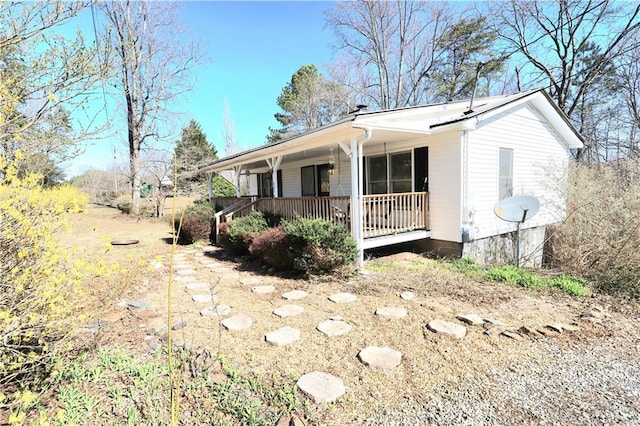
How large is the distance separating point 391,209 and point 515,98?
4.67 metres

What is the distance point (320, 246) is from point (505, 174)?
6172 mm

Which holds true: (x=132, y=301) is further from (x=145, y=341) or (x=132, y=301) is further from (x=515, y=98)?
(x=515, y=98)

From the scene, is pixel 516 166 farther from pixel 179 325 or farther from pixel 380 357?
pixel 179 325

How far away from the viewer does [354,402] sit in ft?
7.89

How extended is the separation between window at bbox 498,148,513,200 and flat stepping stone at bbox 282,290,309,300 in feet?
21.1

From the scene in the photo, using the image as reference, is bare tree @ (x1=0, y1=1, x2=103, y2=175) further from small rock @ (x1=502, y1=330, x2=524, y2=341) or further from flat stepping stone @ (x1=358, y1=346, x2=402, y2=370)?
small rock @ (x1=502, y1=330, x2=524, y2=341)

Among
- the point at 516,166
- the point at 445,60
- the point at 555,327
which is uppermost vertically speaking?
the point at 445,60

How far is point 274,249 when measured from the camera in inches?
255

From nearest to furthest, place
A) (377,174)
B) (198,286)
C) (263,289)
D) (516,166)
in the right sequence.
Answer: (263,289) < (198,286) < (516,166) < (377,174)

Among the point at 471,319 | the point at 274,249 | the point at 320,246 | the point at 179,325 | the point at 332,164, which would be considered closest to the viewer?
the point at 179,325

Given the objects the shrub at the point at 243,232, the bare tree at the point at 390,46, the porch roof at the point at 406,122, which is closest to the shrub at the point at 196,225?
the shrub at the point at 243,232

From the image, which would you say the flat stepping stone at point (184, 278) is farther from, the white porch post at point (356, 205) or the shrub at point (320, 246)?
the white porch post at point (356, 205)

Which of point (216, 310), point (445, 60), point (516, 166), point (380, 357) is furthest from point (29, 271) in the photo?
point (445, 60)

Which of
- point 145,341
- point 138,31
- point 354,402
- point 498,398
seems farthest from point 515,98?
point 138,31
